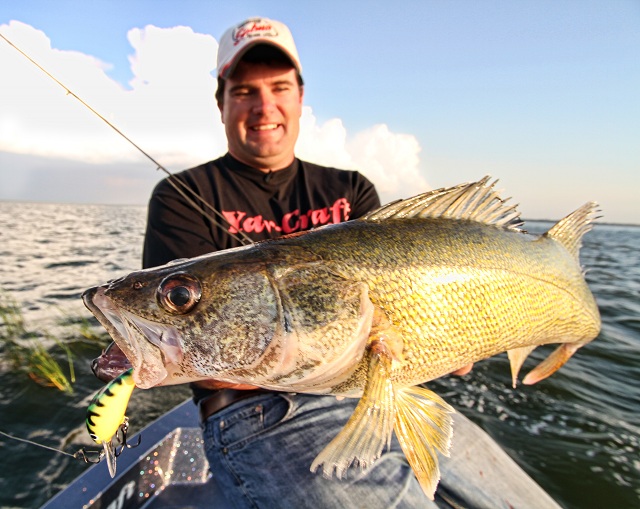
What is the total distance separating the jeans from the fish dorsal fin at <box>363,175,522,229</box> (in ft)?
4.39

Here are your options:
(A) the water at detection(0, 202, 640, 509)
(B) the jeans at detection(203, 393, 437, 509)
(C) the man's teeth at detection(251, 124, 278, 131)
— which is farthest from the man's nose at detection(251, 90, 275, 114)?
(A) the water at detection(0, 202, 640, 509)

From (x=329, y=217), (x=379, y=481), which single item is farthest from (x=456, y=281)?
(x=329, y=217)

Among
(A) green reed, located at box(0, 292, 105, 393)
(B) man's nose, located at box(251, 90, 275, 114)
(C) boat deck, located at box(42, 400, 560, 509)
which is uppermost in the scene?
(B) man's nose, located at box(251, 90, 275, 114)

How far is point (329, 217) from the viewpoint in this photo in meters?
3.37

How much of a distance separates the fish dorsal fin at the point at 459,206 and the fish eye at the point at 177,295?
94 centimetres

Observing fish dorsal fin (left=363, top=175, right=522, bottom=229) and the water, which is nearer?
fish dorsal fin (left=363, top=175, right=522, bottom=229)

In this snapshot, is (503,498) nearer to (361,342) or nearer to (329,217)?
(361,342)

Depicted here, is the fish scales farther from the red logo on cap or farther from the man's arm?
the red logo on cap

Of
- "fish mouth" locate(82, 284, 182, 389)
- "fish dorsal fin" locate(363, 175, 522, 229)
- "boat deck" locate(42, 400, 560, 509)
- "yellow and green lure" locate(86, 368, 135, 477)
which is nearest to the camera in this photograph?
"fish mouth" locate(82, 284, 182, 389)

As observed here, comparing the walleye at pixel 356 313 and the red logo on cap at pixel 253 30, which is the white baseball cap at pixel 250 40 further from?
the walleye at pixel 356 313

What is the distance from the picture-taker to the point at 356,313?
65.1 inches

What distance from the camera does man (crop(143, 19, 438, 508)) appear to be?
2176 mm

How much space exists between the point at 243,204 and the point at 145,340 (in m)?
1.82

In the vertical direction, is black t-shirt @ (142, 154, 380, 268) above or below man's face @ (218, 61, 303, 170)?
below
